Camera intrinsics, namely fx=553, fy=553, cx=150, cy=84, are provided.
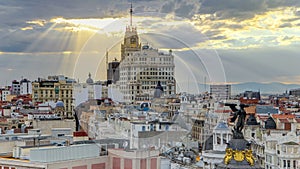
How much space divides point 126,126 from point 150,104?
24.4 feet

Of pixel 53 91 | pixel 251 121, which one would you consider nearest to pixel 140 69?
pixel 251 121

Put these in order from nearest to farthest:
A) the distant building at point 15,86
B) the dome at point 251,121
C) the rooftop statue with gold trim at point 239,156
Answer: the rooftop statue with gold trim at point 239,156
the dome at point 251,121
the distant building at point 15,86

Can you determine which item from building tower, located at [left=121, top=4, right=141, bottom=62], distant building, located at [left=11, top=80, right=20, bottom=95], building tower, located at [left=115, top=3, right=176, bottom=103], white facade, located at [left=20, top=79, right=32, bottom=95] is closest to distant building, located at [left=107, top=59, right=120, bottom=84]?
building tower, located at [left=115, top=3, right=176, bottom=103]

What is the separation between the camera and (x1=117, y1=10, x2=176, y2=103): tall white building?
1681cm

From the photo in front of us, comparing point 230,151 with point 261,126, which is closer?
point 230,151

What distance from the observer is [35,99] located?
45.7 meters

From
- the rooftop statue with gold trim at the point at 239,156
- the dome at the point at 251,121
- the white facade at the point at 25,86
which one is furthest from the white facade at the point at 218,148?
the white facade at the point at 25,86

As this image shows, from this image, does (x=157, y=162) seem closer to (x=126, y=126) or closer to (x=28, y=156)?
(x=28, y=156)

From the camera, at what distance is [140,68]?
18.9m

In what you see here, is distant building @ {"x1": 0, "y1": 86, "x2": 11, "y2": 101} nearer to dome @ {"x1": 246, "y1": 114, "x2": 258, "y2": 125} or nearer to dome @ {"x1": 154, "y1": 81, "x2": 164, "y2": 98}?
dome @ {"x1": 154, "y1": 81, "x2": 164, "y2": 98}

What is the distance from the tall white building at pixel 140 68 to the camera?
1681 centimetres

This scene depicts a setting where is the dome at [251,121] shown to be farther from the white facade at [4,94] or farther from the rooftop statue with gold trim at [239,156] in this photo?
the white facade at [4,94]

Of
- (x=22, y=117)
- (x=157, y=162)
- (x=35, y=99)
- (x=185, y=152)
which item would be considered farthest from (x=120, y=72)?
(x=35, y=99)

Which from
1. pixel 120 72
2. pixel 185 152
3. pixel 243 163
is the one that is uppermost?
pixel 120 72
